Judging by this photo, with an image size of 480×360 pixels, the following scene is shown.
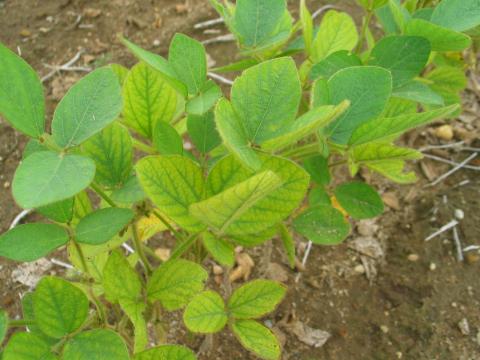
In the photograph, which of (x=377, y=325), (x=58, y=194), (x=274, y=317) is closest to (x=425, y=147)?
(x=377, y=325)

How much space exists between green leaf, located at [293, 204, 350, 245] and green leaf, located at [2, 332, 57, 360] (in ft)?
1.79

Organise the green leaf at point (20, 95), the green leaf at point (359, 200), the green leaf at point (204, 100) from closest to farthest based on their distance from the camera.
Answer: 1. the green leaf at point (20, 95)
2. the green leaf at point (204, 100)
3. the green leaf at point (359, 200)

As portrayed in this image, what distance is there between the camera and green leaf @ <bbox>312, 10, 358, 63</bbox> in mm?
1112

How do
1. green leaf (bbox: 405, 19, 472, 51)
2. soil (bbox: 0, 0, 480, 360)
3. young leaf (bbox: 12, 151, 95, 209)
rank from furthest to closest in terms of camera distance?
soil (bbox: 0, 0, 480, 360)
green leaf (bbox: 405, 19, 472, 51)
young leaf (bbox: 12, 151, 95, 209)

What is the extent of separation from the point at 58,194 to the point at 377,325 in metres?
1.19

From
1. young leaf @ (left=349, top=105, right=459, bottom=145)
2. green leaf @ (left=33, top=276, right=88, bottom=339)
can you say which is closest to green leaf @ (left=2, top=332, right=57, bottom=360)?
green leaf @ (left=33, top=276, right=88, bottom=339)

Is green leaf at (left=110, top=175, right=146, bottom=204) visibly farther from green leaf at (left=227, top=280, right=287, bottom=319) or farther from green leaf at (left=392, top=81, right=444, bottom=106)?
green leaf at (left=392, top=81, right=444, bottom=106)

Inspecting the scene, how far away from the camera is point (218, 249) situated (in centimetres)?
81

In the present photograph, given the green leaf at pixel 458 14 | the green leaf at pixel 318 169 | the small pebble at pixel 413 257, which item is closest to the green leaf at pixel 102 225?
the green leaf at pixel 318 169

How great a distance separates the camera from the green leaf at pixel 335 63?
98cm

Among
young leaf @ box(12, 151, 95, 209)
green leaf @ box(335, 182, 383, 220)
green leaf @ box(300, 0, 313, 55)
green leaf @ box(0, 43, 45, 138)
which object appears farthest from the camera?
green leaf @ box(335, 182, 383, 220)

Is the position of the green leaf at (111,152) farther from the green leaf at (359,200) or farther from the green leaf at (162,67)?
the green leaf at (359,200)

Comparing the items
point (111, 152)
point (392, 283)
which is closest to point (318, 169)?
point (111, 152)

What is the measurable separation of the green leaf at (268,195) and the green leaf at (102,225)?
133mm
